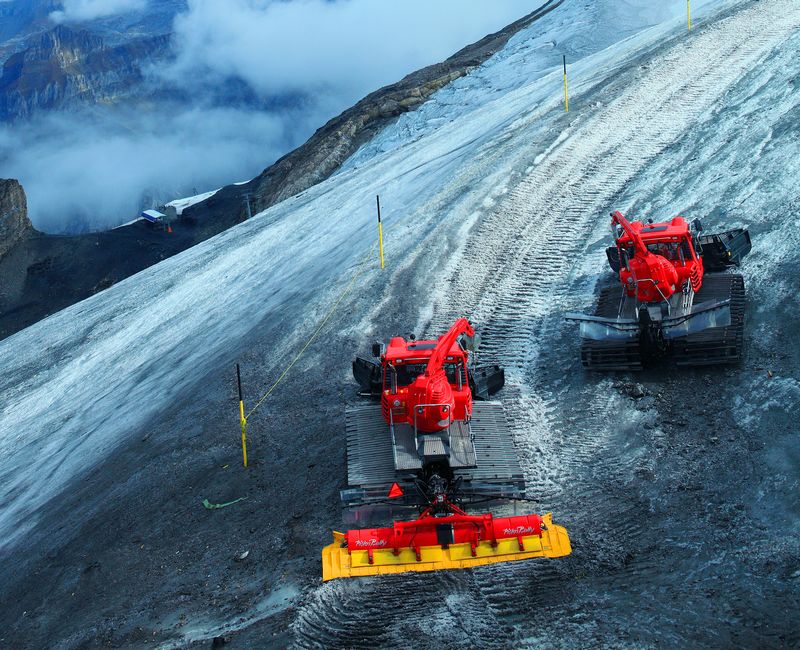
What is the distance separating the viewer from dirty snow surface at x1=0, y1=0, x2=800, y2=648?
10672 mm

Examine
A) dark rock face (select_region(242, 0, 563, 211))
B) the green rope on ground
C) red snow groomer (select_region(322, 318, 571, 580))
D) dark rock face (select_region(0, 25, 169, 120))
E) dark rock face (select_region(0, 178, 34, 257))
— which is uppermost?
dark rock face (select_region(0, 25, 169, 120))

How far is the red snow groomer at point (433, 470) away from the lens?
37.3 feet

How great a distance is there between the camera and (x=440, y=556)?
37.2ft

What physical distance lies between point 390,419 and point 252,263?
13.5 metres

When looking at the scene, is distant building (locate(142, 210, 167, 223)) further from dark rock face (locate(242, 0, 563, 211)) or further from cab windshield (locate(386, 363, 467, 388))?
cab windshield (locate(386, 363, 467, 388))

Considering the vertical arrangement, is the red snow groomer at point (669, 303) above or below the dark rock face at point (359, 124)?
below

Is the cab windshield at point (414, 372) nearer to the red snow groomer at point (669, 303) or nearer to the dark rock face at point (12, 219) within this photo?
the red snow groomer at point (669, 303)

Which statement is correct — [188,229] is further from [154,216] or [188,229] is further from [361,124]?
[361,124]

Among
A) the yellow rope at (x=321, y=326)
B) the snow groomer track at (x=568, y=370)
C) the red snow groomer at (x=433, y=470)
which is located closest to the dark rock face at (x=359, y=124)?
the snow groomer track at (x=568, y=370)

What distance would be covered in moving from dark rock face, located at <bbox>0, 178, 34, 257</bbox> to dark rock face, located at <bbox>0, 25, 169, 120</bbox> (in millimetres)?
98778

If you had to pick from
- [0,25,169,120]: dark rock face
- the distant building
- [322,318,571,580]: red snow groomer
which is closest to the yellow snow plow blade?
[322,318,571,580]: red snow groomer

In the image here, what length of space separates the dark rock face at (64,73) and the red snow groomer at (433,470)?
144538 mm

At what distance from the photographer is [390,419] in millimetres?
13359

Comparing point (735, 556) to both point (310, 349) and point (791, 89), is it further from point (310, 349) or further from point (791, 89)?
point (791, 89)
